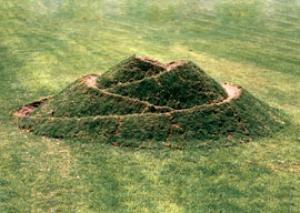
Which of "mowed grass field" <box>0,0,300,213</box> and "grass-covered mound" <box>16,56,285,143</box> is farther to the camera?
"grass-covered mound" <box>16,56,285,143</box>

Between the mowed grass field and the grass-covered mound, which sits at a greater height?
the grass-covered mound

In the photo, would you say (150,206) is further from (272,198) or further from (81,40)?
(81,40)

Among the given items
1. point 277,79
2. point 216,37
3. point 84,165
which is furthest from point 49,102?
point 216,37

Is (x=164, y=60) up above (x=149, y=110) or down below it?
below

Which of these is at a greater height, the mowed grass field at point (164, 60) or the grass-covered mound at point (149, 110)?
the grass-covered mound at point (149, 110)

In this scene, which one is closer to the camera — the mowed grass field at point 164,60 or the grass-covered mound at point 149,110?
the mowed grass field at point 164,60
